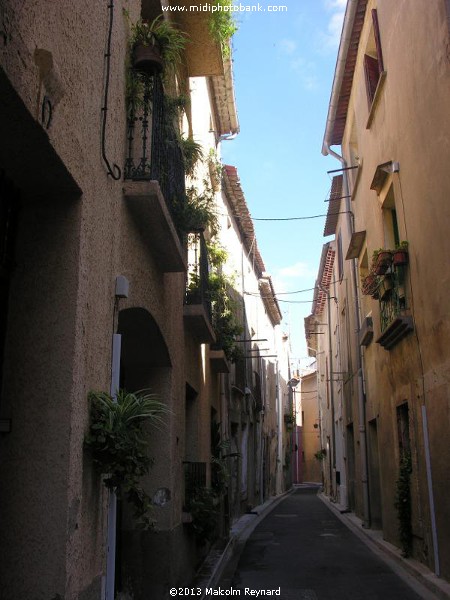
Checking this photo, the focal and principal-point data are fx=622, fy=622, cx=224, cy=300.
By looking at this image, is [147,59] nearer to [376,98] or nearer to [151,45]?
[151,45]

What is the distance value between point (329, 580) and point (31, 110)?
24.6 ft

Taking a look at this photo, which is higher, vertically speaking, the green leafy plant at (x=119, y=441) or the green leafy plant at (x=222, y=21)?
the green leafy plant at (x=222, y=21)

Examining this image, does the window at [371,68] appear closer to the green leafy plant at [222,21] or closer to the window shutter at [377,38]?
the window shutter at [377,38]

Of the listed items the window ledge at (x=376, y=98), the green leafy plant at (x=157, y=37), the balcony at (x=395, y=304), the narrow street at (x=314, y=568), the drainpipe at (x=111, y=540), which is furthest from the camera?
the window ledge at (x=376, y=98)

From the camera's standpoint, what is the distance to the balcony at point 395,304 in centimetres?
902

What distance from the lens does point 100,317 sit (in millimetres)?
4223

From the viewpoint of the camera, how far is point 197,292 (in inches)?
336

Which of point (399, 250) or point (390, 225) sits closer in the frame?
point (399, 250)

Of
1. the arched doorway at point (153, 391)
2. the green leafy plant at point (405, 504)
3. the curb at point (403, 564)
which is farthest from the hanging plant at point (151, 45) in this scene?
the green leafy plant at point (405, 504)

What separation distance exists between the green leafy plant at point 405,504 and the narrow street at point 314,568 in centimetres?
46

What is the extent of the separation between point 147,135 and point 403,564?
279 inches

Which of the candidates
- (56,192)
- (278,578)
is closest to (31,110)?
(56,192)

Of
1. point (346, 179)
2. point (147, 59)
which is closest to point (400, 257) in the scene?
point (147, 59)

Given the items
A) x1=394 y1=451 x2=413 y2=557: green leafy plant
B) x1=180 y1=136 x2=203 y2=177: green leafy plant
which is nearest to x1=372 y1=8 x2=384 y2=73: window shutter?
x1=180 y1=136 x2=203 y2=177: green leafy plant
